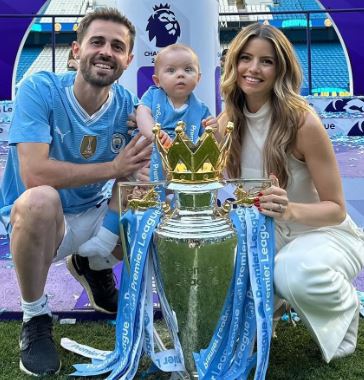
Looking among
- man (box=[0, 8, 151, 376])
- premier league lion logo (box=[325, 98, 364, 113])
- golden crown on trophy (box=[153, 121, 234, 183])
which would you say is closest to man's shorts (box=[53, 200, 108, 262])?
man (box=[0, 8, 151, 376])

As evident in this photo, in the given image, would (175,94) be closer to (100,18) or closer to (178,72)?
(178,72)

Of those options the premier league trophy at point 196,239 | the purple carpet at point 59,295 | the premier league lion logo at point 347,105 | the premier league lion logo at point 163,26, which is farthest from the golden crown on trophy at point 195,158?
the premier league lion logo at point 347,105

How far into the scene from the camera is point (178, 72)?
86.2 inches

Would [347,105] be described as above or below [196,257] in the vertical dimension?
below

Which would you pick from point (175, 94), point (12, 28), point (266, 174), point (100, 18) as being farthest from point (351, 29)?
point (266, 174)

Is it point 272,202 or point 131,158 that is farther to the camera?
point 131,158

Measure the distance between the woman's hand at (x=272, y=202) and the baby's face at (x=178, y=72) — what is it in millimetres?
875

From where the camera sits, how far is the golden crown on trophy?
1.37 meters

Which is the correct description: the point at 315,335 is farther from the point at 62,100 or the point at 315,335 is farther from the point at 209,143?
the point at 62,100

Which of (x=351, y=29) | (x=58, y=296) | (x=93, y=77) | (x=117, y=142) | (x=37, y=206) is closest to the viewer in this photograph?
(x=37, y=206)

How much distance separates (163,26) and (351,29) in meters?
3.31

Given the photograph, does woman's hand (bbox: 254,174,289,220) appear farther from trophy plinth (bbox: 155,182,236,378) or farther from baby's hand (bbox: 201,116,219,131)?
baby's hand (bbox: 201,116,219,131)

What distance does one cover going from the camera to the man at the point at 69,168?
1.70 m

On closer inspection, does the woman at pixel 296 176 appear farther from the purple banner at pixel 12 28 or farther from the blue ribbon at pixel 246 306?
the purple banner at pixel 12 28
